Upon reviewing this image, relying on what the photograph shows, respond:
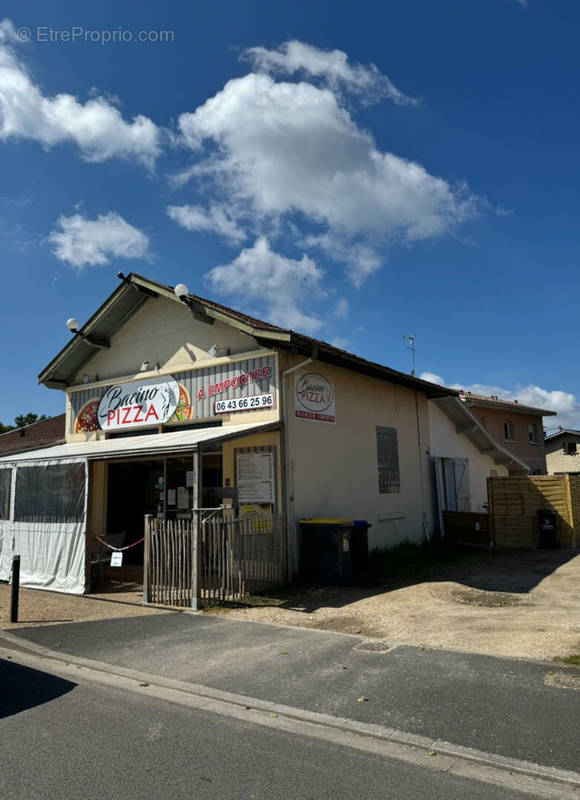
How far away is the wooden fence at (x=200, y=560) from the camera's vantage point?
31.3 feet

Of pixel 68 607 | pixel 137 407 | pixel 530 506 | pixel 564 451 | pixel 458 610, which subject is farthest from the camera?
pixel 564 451

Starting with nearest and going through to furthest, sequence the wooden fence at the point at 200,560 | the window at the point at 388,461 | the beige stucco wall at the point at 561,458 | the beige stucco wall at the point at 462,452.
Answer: the wooden fence at the point at 200,560, the window at the point at 388,461, the beige stucco wall at the point at 462,452, the beige stucco wall at the point at 561,458

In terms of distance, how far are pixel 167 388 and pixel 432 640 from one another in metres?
8.43

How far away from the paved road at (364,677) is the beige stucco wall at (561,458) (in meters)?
39.2

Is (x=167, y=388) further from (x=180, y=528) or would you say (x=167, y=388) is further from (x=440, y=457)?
(x=440, y=457)

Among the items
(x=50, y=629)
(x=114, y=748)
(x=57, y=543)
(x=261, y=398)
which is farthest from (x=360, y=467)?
(x=114, y=748)

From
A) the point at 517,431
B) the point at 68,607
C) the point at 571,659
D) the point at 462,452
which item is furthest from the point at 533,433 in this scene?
the point at 571,659

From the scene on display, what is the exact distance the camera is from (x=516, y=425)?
3133cm

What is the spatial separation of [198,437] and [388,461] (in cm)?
620

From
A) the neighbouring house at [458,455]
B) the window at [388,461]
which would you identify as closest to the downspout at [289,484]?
the window at [388,461]

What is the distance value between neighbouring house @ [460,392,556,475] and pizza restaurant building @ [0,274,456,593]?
1284 cm

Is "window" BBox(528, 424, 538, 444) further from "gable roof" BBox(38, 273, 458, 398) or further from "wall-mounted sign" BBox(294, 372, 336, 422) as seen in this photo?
"wall-mounted sign" BBox(294, 372, 336, 422)

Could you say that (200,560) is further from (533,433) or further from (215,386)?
(533,433)

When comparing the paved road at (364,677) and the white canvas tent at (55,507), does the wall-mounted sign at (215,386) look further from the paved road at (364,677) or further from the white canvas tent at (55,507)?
the paved road at (364,677)
